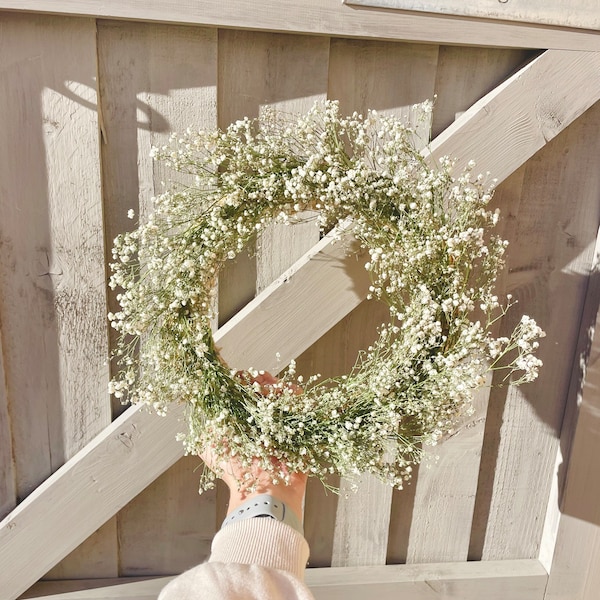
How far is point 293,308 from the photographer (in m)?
1.70

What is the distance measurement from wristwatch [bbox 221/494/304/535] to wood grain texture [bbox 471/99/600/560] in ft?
3.08

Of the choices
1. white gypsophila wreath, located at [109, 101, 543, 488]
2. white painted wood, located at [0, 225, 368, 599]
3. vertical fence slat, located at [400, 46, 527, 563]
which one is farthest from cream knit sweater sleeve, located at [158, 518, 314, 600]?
vertical fence slat, located at [400, 46, 527, 563]

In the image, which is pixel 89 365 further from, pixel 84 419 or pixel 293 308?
pixel 293 308

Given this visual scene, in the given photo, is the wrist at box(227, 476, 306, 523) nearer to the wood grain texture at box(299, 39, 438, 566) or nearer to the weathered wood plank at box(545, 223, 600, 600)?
the wood grain texture at box(299, 39, 438, 566)

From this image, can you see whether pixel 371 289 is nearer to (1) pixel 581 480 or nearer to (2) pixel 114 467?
(2) pixel 114 467

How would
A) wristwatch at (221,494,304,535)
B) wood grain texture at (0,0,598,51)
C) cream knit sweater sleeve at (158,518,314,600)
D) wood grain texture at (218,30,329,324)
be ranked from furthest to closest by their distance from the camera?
wood grain texture at (218,30,329,324) → wood grain texture at (0,0,598,51) → wristwatch at (221,494,304,535) → cream knit sweater sleeve at (158,518,314,600)

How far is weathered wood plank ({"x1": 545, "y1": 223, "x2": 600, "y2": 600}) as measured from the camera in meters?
1.91

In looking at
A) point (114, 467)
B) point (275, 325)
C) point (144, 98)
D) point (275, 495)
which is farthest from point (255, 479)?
point (144, 98)

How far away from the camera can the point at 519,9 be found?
1.55 metres

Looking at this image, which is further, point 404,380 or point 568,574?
point 568,574

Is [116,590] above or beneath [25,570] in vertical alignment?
beneath

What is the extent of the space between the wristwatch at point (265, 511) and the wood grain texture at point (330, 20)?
1.13m

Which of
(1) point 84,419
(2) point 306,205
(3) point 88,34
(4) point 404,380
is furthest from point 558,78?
(1) point 84,419

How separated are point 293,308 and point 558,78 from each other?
95 centimetres
